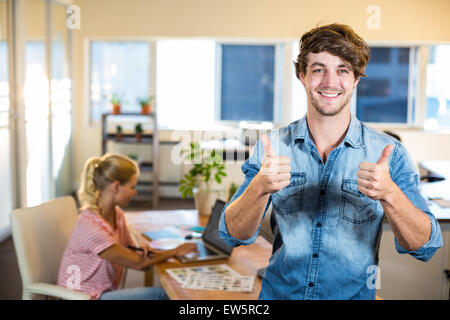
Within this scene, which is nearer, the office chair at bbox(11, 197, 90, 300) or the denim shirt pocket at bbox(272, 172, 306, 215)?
the denim shirt pocket at bbox(272, 172, 306, 215)

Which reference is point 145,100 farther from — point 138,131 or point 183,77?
point 183,77

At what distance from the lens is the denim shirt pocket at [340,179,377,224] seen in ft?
3.80

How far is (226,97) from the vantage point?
6379 mm

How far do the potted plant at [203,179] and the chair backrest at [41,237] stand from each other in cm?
60

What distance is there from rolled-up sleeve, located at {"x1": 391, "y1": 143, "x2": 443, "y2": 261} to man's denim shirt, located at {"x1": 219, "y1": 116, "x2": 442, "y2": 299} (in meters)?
0.03

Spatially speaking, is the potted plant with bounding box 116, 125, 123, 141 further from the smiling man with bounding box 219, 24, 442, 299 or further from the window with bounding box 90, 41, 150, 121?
the smiling man with bounding box 219, 24, 442, 299

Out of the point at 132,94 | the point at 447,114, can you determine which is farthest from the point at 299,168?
the point at 132,94

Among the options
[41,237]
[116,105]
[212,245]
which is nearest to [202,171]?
[212,245]

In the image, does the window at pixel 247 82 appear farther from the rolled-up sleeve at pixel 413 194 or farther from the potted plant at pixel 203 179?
the rolled-up sleeve at pixel 413 194

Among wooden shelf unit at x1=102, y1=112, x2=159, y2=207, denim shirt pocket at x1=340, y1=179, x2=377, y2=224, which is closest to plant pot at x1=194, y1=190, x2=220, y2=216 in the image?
denim shirt pocket at x1=340, y1=179, x2=377, y2=224

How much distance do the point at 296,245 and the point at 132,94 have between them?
5107 mm

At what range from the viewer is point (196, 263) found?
2105 millimetres

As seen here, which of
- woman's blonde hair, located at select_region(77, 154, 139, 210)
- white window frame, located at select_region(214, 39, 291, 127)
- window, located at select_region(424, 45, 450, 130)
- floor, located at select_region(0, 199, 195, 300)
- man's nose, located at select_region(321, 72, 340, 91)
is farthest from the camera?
white window frame, located at select_region(214, 39, 291, 127)

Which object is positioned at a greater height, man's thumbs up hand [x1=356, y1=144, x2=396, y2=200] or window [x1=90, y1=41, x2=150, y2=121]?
window [x1=90, y1=41, x2=150, y2=121]
